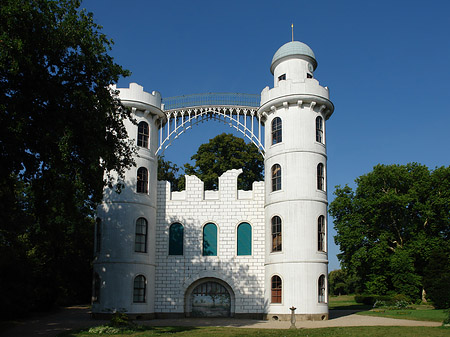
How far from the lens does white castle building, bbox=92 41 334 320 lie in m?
27.9

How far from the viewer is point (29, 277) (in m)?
29.9

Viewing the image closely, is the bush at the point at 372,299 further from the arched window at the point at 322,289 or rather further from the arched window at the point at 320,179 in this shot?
the arched window at the point at 320,179

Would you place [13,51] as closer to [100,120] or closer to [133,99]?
[100,120]

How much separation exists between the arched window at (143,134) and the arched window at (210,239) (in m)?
6.44

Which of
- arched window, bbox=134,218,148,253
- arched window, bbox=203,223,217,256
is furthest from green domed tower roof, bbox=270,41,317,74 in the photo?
arched window, bbox=134,218,148,253

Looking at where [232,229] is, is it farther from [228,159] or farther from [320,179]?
[228,159]

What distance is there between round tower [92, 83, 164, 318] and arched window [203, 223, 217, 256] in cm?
320

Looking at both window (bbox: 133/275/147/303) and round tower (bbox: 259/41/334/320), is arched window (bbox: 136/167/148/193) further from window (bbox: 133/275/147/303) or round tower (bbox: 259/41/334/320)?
round tower (bbox: 259/41/334/320)

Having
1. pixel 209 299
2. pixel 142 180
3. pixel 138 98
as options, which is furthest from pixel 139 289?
pixel 138 98

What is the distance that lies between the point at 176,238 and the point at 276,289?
691 centimetres

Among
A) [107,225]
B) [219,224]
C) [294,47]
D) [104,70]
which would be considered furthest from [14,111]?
[294,47]

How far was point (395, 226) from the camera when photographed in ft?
134

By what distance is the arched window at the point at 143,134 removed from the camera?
3040 cm

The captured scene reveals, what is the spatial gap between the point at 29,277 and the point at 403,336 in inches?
870
